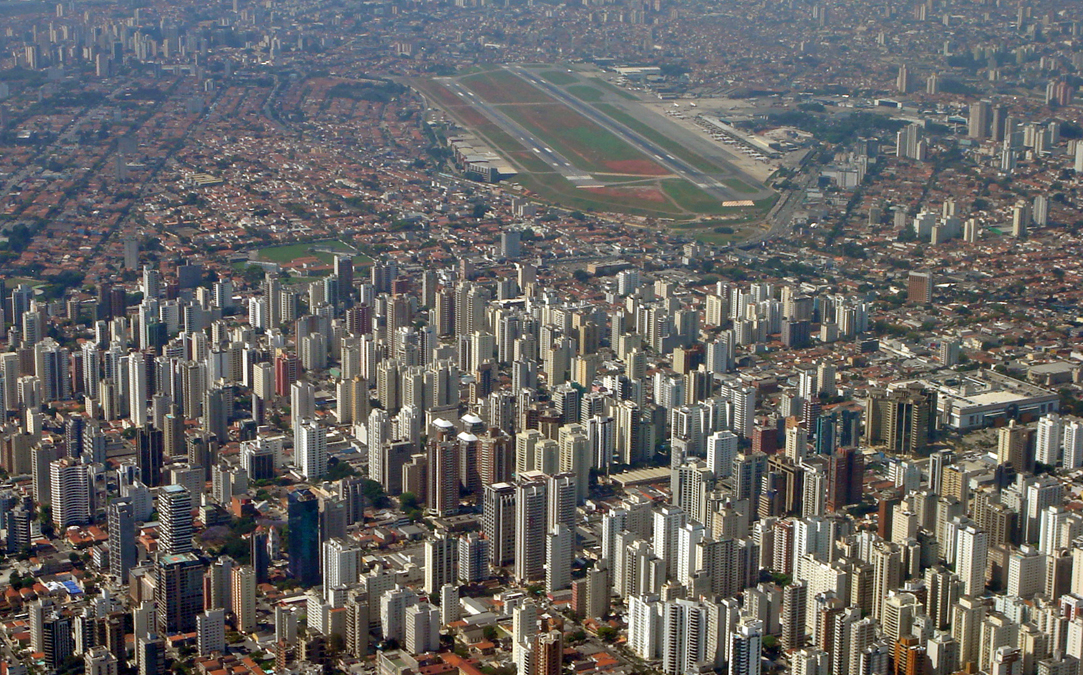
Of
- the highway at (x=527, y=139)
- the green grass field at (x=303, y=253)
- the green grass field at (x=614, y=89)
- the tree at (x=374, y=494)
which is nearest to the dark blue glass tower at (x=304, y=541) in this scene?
the tree at (x=374, y=494)

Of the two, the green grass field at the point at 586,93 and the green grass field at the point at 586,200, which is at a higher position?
the green grass field at the point at 586,93

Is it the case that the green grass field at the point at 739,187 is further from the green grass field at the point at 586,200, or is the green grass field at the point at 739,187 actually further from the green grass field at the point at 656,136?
the green grass field at the point at 586,200

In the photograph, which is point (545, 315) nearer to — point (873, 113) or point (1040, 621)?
point (1040, 621)

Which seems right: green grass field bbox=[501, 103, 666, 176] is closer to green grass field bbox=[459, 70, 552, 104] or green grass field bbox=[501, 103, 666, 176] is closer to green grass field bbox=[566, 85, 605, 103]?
green grass field bbox=[459, 70, 552, 104]

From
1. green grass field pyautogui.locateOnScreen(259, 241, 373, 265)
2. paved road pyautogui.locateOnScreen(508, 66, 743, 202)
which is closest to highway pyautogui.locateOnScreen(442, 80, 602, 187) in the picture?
paved road pyautogui.locateOnScreen(508, 66, 743, 202)

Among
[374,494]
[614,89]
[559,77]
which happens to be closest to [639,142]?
[614,89]

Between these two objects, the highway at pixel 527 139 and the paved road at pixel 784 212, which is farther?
the highway at pixel 527 139
